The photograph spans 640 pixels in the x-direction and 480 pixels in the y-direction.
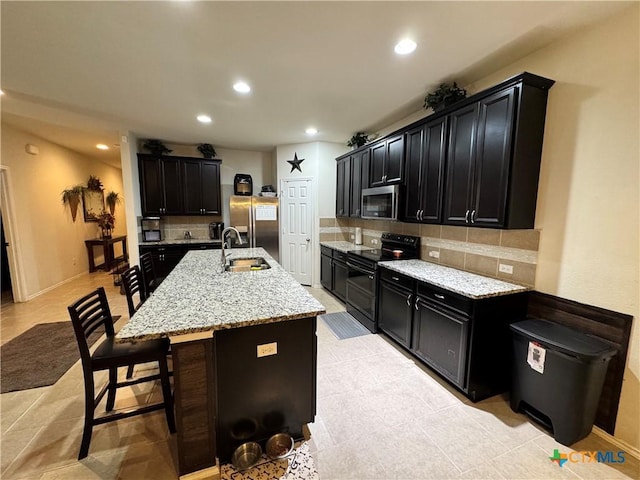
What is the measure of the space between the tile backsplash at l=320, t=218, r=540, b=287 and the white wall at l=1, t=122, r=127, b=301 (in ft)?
15.6

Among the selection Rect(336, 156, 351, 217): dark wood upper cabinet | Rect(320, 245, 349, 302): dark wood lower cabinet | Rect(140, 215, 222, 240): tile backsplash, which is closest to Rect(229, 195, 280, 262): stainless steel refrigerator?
Rect(140, 215, 222, 240): tile backsplash

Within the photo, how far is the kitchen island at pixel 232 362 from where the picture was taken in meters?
1.36

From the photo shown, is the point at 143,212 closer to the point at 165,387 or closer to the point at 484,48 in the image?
the point at 165,387

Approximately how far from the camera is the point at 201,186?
4.91 m

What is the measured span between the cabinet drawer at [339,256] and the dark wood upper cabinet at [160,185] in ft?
9.72

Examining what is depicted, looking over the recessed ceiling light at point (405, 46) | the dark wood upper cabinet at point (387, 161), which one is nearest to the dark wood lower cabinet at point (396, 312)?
the dark wood upper cabinet at point (387, 161)

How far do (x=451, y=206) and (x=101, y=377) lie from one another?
143 inches

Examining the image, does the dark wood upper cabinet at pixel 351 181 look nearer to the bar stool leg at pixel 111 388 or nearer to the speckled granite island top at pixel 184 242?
the speckled granite island top at pixel 184 242

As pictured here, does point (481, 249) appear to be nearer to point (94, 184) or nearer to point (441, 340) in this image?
point (441, 340)

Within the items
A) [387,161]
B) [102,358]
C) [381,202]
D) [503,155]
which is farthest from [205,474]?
[387,161]

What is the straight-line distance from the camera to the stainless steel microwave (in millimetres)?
3113

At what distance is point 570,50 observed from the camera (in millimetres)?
1895

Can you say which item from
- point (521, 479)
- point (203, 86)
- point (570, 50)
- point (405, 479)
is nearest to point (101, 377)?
point (405, 479)

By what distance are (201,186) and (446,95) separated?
13.8 feet
